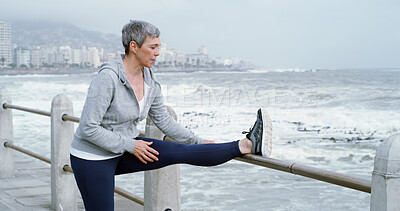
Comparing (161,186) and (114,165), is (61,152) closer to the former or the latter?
(161,186)

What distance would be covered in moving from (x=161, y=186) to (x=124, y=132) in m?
0.44

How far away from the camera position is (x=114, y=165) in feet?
7.16

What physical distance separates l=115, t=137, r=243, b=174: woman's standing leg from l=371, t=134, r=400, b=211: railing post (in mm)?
693

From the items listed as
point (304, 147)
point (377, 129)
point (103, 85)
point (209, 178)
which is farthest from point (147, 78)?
point (377, 129)

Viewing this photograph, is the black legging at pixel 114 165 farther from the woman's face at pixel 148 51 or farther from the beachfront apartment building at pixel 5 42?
the beachfront apartment building at pixel 5 42

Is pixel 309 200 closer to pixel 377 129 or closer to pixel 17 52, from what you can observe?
pixel 377 129

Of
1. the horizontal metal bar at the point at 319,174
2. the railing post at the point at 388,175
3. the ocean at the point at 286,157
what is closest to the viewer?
the railing post at the point at 388,175

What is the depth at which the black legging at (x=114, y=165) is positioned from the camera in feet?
6.74

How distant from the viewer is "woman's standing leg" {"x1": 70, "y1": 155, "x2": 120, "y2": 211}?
7.00ft

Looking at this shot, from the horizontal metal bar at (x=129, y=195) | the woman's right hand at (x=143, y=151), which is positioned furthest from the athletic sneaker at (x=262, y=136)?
the horizontal metal bar at (x=129, y=195)

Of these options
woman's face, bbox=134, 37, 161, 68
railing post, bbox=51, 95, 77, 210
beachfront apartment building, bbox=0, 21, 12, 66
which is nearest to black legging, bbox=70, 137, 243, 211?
woman's face, bbox=134, 37, 161, 68

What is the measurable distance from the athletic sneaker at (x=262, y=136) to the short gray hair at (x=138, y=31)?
0.59m

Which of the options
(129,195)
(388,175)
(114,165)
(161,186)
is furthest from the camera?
(129,195)

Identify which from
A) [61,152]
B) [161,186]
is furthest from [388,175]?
[61,152]
